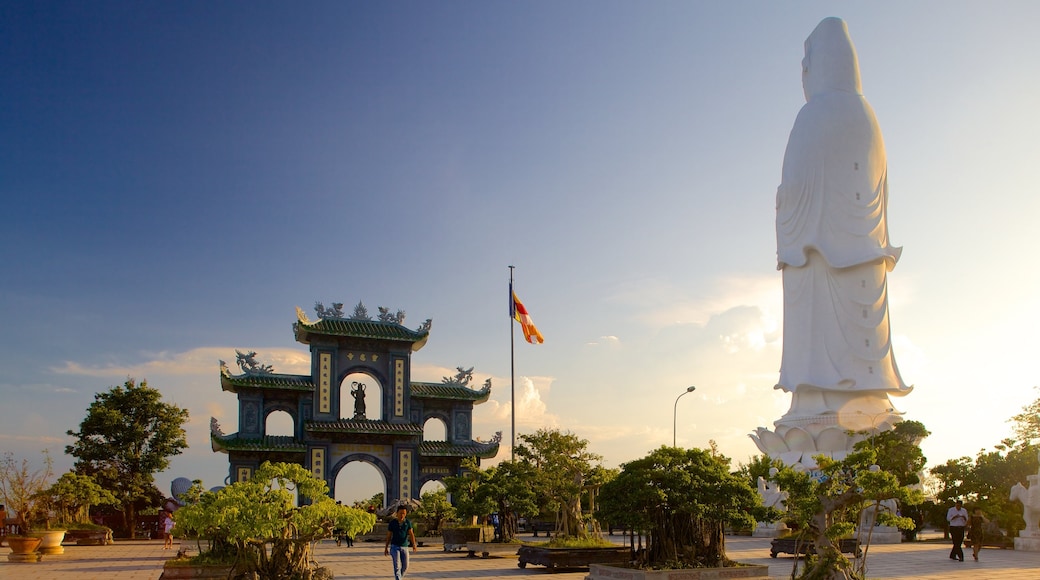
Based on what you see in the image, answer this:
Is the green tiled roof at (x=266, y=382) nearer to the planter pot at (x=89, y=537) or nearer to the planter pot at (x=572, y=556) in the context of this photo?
the planter pot at (x=89, y=537)

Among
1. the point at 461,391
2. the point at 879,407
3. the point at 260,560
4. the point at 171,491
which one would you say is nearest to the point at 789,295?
the point at 879,407

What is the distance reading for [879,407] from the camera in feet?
154

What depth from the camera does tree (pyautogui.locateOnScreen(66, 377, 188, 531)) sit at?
1690 inches

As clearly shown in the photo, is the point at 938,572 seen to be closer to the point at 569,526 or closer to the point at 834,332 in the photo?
the point at 569,526

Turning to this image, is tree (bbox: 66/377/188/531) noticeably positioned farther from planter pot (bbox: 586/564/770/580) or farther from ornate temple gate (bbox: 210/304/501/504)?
planter pot (bbox: 586/564/770/580)

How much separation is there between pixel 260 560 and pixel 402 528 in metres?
2.58

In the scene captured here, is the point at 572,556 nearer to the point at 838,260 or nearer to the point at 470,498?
the point at 470,498

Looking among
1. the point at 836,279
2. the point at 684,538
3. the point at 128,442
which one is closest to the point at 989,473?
the point at 836,279

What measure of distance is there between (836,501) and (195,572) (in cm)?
1216

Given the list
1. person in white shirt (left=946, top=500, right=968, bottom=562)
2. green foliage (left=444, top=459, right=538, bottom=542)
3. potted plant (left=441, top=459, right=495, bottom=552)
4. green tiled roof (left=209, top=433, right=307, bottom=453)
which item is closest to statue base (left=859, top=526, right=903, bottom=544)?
person in white shirt (left=946, top=500, right=968, bottom=562)

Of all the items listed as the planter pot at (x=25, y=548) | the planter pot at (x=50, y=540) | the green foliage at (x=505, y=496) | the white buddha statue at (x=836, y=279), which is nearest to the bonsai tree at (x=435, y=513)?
the green foliage at (x=505, y=496)

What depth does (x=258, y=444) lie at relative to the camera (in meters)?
42.2

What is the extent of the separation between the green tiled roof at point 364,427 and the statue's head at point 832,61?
29.2m

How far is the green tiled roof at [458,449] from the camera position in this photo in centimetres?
4559
